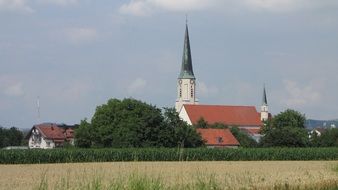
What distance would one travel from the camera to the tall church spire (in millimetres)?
154250

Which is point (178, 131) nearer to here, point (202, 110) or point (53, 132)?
point (53, 132)

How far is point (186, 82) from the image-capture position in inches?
6225

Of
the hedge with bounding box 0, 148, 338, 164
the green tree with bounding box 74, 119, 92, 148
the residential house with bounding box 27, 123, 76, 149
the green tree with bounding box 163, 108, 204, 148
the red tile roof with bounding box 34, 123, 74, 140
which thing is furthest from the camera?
the red tile roof with bounding box 34, 123, 74, 140

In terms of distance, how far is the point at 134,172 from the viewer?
10414 millimetres

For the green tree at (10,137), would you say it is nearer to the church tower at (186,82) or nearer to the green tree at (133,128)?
the church tower at (186,82)

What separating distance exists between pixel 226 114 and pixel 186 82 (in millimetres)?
13791

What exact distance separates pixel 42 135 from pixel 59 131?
6596 millimetres

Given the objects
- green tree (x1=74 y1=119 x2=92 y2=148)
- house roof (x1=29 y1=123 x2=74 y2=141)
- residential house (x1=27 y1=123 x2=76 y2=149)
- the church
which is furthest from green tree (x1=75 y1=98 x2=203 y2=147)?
the church

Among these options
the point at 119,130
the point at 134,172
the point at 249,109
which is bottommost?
the point at 134,172

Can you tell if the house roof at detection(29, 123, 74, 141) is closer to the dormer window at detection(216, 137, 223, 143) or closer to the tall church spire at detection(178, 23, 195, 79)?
the tall church spire at detection(178, 23, 195, 79)

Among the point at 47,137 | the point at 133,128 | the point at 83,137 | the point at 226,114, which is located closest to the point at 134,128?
the point at 133,128

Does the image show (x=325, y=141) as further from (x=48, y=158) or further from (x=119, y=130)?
(x=48, y=158)

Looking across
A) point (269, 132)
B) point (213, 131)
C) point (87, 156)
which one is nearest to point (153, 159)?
point (87, 156)

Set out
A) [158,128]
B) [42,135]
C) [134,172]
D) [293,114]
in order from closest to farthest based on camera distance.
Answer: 1. [134,172]
2. [158,128]
3. [293,114]
4. [42,135]
